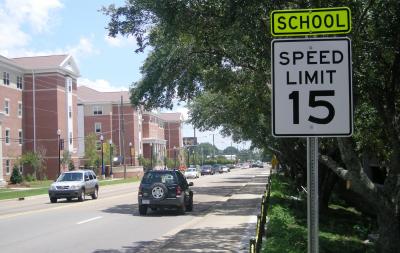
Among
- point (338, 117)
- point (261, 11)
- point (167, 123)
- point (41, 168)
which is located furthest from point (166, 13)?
point (167, 123)

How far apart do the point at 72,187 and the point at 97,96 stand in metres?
71.7

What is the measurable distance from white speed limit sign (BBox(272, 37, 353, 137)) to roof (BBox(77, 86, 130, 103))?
305 ft

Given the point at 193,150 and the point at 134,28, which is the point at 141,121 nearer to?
the point at 193,150

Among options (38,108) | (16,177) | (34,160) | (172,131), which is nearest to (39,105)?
(38,108)

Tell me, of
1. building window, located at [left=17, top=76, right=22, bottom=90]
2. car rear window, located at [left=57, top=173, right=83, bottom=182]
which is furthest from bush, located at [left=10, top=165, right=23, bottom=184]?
car rear window, located at [left=57, top=173, right=83, bottom=182]

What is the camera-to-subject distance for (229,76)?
16.6 meters

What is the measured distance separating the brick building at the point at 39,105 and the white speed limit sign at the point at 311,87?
5946 centimetres

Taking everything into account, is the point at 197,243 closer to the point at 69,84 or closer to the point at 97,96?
the point at 69,84

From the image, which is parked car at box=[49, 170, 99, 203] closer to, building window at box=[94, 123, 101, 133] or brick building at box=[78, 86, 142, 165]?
brick building at box=[78, 86, 142, 165]

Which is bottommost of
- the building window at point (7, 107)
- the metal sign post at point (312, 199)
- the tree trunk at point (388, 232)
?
the tree trunk at point (388, 232)

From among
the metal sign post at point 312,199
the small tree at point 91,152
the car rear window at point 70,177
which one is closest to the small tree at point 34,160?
the small tree at point 91,152

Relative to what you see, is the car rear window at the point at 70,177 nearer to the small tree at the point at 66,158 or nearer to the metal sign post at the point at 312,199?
the metal sign post at the point at 312,199

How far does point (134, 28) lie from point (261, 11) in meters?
4.35

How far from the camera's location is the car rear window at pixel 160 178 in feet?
72.7
